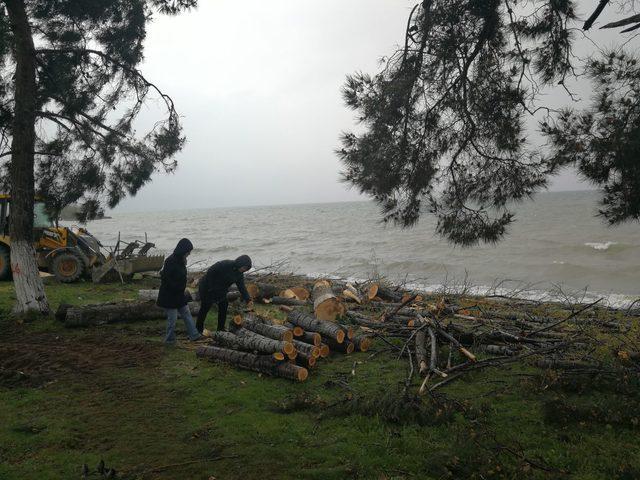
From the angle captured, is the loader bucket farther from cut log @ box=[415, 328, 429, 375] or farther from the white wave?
the white wave

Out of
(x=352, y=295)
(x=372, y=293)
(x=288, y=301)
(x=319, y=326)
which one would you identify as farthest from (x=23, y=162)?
(x=372, y=293)

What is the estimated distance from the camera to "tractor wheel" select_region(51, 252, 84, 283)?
552 inches

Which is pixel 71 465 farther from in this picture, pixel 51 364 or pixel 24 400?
pixel 51 364

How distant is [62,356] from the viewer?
693 centimetres

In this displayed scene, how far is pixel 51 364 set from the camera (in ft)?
21.6

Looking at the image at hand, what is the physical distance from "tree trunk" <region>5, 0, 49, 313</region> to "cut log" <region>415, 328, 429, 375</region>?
7.29 m

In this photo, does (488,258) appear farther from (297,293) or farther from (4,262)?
(4,262)

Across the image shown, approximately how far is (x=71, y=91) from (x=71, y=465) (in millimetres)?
8005

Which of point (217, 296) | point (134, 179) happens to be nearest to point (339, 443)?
point (217, 296)

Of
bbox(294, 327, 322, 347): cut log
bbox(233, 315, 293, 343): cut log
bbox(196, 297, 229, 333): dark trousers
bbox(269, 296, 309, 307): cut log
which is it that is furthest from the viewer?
bbox(269, 296, 309, 307): cut log

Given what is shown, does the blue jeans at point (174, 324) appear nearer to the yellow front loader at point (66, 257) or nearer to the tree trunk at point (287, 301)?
the tree trunk at point (287, 301)

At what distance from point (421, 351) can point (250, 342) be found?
242 cm

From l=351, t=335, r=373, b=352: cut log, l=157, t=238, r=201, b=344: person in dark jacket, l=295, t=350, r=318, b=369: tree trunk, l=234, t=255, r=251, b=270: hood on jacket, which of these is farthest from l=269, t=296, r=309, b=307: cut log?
l=295, t=350, r=318, b=369: tree trunk

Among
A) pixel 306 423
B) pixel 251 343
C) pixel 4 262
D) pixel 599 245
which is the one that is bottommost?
pixel 599 245
